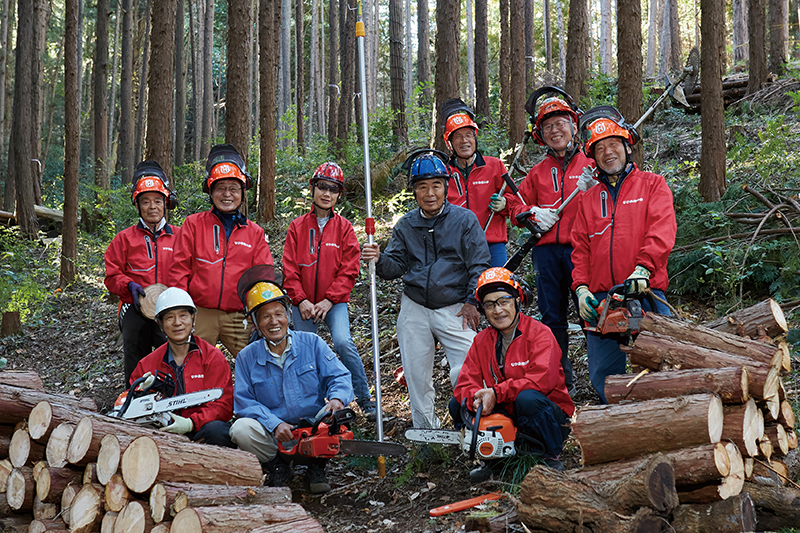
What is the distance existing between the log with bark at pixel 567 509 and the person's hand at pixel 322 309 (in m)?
2.65

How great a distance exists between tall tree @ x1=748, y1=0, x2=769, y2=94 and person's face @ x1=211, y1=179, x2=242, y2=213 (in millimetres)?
10261

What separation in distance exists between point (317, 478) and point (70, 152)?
11.7 metres

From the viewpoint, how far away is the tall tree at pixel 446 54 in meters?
9.07

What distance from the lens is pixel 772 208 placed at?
6.40 meters

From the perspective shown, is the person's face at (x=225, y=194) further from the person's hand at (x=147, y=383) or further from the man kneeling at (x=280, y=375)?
the person's hand at (x=147, y=383)

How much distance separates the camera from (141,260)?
5.75 meters

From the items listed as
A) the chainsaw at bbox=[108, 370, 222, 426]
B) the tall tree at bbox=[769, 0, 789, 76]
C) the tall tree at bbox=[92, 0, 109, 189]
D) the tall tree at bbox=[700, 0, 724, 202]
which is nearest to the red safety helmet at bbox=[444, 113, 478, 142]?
the chainsaw at bbox=[108, 370, 222, 426]

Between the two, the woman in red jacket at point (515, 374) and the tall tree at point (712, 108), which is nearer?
the woman in red jacket at point (515, 374)

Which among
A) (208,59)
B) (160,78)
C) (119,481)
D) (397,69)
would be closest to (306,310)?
(119,481)

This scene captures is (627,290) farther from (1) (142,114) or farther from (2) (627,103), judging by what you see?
(1) (142,114)

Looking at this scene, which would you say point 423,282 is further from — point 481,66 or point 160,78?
point 481,66

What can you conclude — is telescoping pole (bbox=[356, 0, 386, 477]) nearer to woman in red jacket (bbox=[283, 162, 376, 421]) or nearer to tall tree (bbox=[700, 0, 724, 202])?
woman in red jacket (bbox=[283, 162, 376, 421])

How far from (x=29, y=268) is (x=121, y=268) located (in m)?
12.1

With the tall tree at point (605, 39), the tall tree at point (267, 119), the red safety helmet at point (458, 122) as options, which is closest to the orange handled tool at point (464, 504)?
the red safety helmet at point (458, 122)
